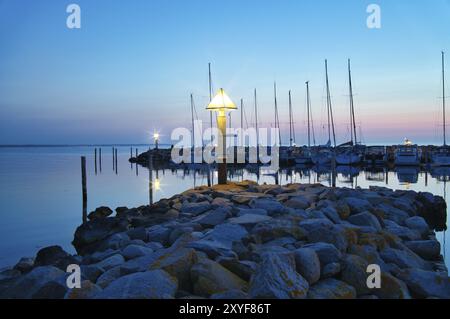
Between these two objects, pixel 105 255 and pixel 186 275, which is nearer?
pixel 186 275

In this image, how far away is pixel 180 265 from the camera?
4.00 metres

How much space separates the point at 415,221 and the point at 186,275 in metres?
5.54

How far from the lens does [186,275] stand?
3979 mm

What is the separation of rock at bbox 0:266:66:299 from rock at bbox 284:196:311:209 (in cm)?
457

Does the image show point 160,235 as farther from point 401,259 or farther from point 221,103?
point 221,103

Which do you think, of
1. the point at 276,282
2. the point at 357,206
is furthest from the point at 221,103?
the point at 276,282

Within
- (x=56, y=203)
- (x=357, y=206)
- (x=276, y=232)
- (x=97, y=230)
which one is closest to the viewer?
(x=276, y=232)

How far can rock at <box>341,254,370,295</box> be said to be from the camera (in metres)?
4.09

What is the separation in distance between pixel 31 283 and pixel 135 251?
1.34m

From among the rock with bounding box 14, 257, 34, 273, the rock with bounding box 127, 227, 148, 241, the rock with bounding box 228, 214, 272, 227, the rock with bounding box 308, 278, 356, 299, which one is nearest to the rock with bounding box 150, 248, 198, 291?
the rock with bounding box 308, 278, 356, 299

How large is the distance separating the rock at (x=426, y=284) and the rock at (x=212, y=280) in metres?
1.86

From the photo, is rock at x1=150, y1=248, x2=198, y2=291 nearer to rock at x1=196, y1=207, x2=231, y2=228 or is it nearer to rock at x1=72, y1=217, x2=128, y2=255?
rock at x1=196, y1=207, x2=231, y2=228
